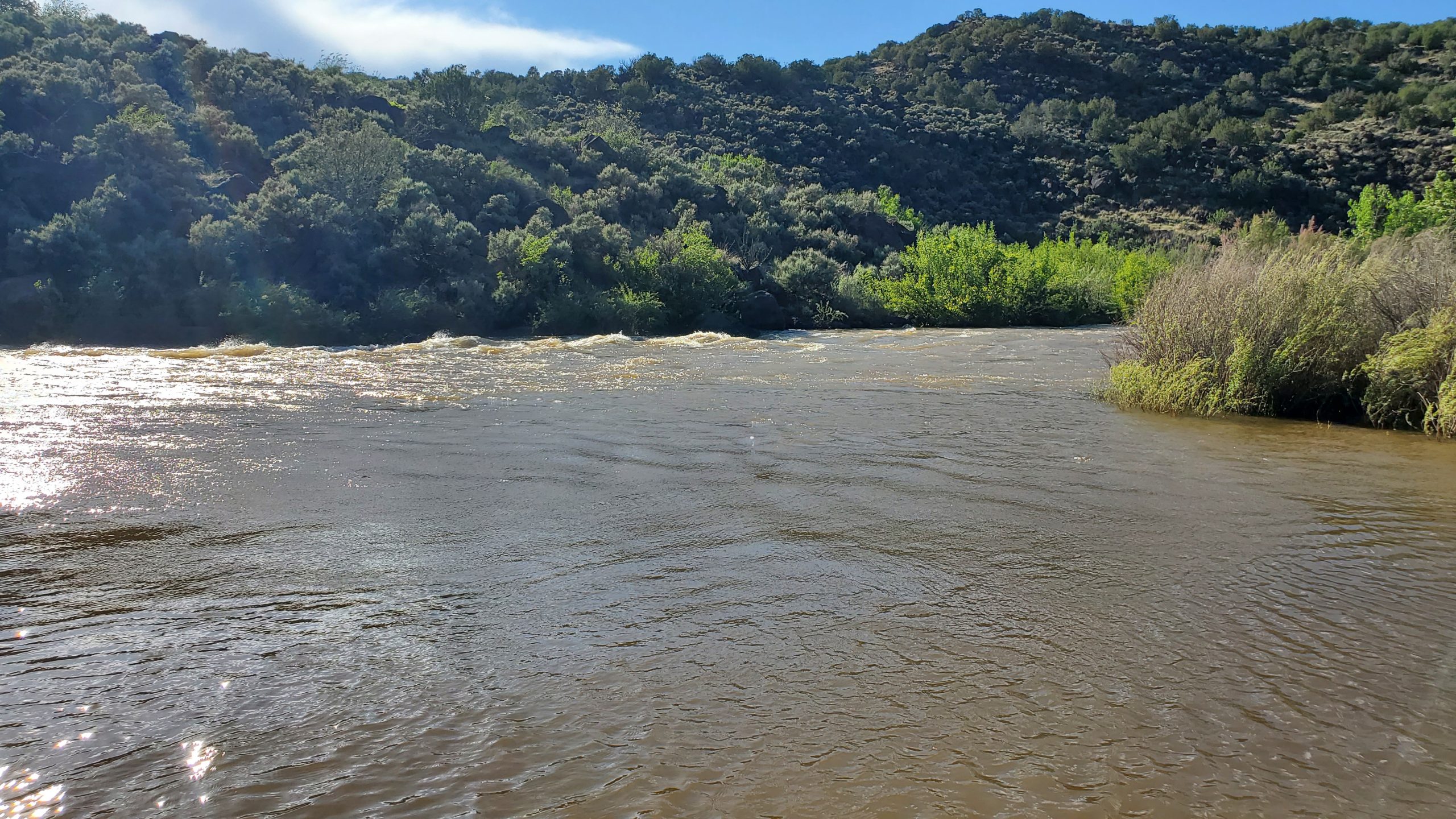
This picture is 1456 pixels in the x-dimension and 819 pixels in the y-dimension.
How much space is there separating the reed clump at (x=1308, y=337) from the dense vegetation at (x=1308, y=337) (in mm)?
12

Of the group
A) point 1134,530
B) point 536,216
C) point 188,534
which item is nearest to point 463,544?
point 188,534

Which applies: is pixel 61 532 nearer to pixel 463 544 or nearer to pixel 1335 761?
pixel 463 544

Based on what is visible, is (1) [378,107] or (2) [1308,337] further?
(1) [378,107]

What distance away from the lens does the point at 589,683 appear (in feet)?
11.4

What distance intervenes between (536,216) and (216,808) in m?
24.2

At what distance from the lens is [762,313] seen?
24.3 m

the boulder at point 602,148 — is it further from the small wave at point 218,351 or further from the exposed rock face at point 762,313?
the small wave at point 218,351

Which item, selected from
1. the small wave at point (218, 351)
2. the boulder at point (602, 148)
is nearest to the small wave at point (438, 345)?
the small wave at point (218, 351)

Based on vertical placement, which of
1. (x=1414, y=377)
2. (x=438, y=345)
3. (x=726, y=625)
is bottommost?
(x=726, y=625)

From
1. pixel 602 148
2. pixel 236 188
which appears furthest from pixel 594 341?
pixel 602 148

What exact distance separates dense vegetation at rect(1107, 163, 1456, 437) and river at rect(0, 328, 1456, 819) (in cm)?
93

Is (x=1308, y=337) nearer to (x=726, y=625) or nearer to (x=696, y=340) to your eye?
(x=726, y=625)

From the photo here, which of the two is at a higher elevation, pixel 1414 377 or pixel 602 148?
pixel 602 148

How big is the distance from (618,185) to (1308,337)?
24.8 meters
